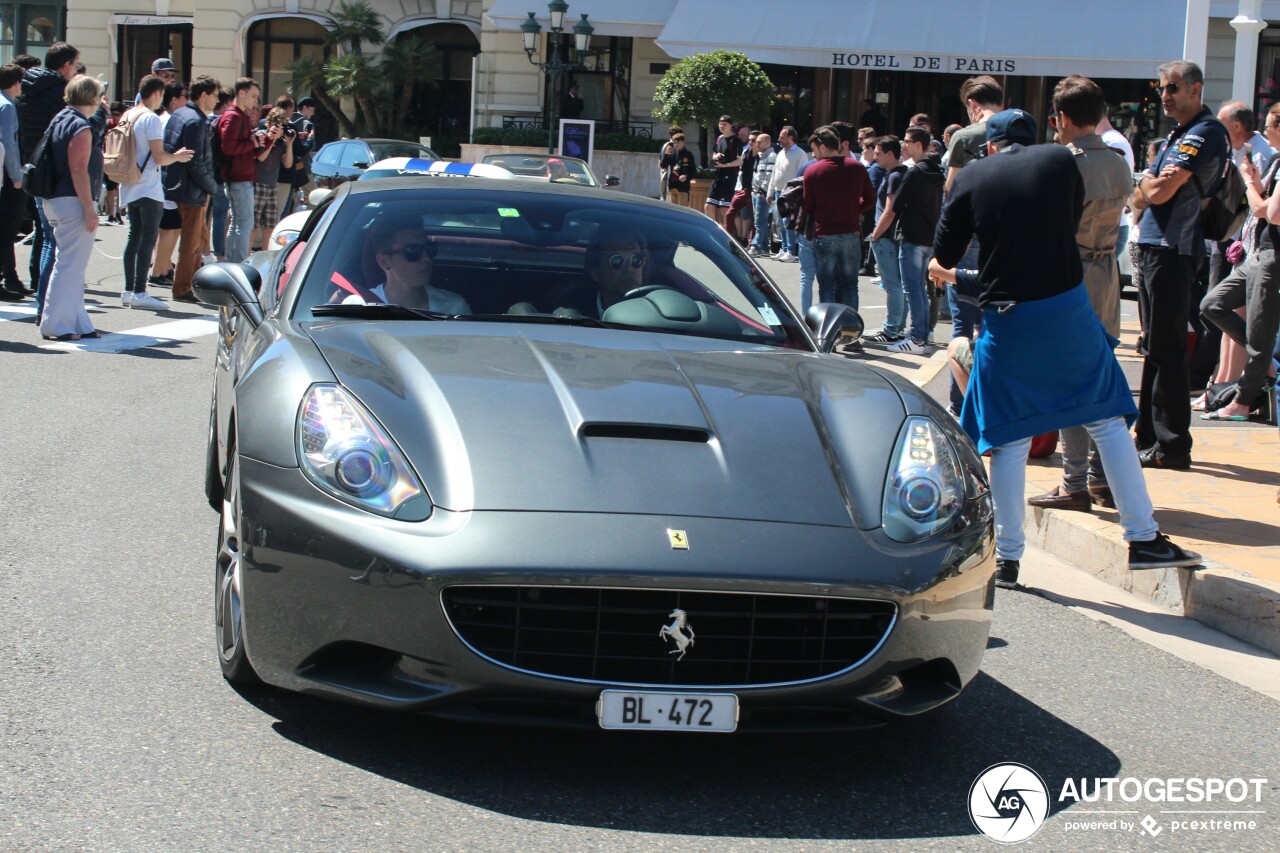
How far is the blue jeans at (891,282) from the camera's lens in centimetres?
1330

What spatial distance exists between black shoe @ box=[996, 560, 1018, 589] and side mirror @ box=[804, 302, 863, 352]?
115 cm

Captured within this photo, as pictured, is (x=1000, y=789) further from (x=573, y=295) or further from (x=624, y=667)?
(x=573, y=295)

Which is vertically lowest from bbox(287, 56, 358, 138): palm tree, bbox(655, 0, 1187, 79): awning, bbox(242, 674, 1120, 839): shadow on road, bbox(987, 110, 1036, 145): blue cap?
bbox(242, 674, 1120, 839): shadow on road

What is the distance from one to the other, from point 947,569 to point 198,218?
39.6 feet

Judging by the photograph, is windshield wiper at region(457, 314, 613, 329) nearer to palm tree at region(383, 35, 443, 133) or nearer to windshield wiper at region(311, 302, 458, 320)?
windshield wiper at region(311, 302, 458, 320)

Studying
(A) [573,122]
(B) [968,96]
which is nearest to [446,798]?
(B) [968,96]

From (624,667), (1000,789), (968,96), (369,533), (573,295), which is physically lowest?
(1000,789)

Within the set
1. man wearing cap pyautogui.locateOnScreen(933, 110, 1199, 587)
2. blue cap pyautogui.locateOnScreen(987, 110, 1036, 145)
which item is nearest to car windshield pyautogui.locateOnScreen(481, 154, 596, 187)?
blue cap pyautogui.locateOnScreen(987, 110, 1036, 145)

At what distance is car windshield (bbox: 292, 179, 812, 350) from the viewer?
4793mm

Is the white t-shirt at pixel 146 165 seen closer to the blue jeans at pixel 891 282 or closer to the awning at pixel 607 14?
the blue jeans at pixel 891 282

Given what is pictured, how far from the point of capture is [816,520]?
359 centimetres

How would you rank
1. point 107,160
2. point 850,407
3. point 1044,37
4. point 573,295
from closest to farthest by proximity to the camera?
point 850,407, point 573,295, point 107,160, point 1044,37

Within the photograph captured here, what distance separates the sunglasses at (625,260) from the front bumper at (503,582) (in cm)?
173

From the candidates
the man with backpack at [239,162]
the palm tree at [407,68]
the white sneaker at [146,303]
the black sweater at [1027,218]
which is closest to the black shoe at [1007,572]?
the black sweater at [1027,218]
